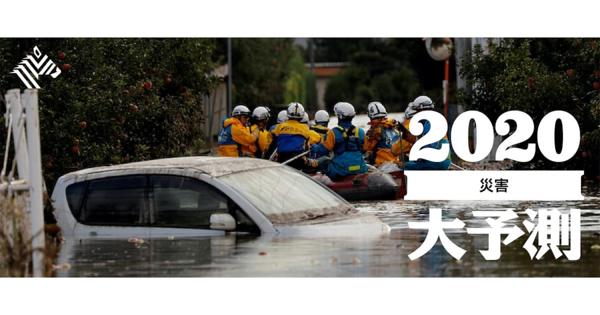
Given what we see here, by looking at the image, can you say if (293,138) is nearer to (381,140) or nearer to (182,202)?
(381,140)

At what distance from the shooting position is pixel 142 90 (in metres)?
22.1

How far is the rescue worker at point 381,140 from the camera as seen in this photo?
2097 centimetres

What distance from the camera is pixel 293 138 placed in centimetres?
2166

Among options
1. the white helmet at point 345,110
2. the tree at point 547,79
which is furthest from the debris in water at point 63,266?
the tree at point 547,79

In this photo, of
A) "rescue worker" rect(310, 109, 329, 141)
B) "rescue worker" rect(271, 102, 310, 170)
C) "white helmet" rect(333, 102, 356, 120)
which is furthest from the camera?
"rescue worker" rect(310, 109, 329, 141)

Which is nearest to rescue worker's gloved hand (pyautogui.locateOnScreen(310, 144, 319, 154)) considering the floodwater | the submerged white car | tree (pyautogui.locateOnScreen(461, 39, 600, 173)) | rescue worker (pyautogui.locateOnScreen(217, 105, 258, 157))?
rescue worker (pyautogui.locateOnScreen(217, 105, 258, 157))

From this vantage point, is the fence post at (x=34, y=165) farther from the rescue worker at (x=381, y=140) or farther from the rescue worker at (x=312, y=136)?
the rescue worker at (x=312, y=136)

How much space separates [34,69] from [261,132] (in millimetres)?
5134

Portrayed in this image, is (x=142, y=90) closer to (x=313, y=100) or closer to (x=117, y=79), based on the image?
(x=117, y=79)

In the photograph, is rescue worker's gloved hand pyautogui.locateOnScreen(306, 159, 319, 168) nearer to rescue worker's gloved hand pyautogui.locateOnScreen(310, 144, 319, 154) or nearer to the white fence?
rescue worker's gloved hand pyautogui.locateOnScreen(310, 144, 319, 154)

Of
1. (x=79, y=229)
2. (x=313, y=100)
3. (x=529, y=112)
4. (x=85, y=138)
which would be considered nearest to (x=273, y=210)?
(x=79, y=229)

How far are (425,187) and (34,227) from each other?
743 centimetres

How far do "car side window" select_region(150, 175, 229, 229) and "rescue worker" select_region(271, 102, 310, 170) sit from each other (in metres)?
7.25

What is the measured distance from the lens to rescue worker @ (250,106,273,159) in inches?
897
